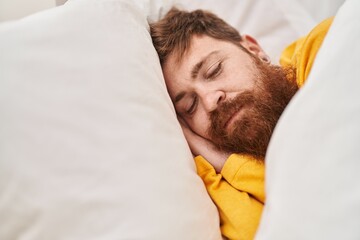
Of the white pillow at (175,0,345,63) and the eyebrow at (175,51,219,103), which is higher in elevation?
the white pillow at (175,0,345,63)

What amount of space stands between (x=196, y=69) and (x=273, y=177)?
47 cm

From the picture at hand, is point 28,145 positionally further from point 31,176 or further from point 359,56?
point 359,56

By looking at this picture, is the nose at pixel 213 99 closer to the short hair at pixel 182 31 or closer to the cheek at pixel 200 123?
the cheek at pixel 200 123

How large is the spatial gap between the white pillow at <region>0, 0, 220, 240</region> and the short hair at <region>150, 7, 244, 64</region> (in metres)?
0.25

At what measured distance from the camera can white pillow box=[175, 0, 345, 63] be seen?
1.11 metres

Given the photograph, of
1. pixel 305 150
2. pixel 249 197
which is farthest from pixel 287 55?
pixel 305 150

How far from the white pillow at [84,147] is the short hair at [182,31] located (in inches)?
10.0

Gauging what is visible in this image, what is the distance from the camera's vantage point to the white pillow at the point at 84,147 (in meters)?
0.52

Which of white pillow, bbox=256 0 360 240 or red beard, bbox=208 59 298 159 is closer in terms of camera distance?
white pillow, bbox=256 0 360 240

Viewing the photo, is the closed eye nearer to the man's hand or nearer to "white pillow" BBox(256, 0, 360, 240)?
the man's hand

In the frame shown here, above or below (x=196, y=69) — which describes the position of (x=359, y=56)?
above

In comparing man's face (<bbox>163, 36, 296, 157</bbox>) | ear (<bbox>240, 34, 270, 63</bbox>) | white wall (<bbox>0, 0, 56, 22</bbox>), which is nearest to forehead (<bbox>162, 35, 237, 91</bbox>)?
man's face (<bbox>163, 36, 296, 157</bbox>)

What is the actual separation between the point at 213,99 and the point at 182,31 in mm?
249

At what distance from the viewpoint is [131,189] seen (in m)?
0.54
